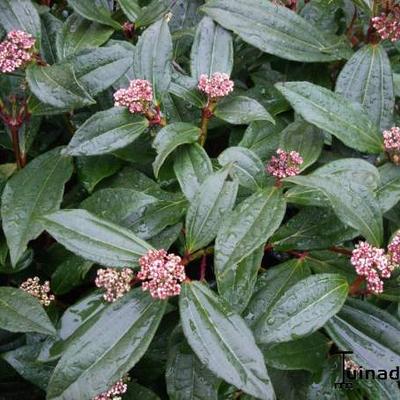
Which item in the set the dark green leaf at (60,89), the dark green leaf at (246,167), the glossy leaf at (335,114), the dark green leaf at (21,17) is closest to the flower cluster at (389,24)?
the glossy leaf at (335,114)

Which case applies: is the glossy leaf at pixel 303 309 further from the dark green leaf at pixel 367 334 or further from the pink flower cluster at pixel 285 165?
the pink flower cluster at pixel 285 165

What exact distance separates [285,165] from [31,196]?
0.53 m

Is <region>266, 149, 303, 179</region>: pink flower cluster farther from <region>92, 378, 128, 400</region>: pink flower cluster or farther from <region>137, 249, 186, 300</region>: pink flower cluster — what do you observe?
<region>92, 378, 128, 400</region>: pink flower cluster

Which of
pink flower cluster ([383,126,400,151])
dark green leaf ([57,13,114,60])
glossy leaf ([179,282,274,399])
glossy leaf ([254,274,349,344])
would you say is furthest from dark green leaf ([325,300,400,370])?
dark green leaf ([57,13,114,60])

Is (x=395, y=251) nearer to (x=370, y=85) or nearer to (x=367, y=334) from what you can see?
(x=367, y=334)

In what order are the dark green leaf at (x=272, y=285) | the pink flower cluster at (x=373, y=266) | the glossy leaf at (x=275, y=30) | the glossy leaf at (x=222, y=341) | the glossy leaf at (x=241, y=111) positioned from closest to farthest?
the glossy leaf at (x=222, y=341)
the pink flower cluster at (x=373, y=266)
the dark green leaf at (x=272, y=285)
the glossy leaf at (x=241, y=111)
the glossy leaf at (x=275, y=30)

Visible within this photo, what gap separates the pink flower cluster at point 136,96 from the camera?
1.21 metres

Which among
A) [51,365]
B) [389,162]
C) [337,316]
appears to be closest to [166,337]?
[51,365]

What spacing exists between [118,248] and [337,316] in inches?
16.8

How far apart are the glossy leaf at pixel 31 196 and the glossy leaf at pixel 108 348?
253mm

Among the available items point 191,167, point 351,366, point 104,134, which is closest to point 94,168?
point 104,134

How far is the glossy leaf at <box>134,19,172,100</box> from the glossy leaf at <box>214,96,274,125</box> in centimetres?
13

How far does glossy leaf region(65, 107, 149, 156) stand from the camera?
120 cm

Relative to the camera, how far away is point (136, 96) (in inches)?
47.6
